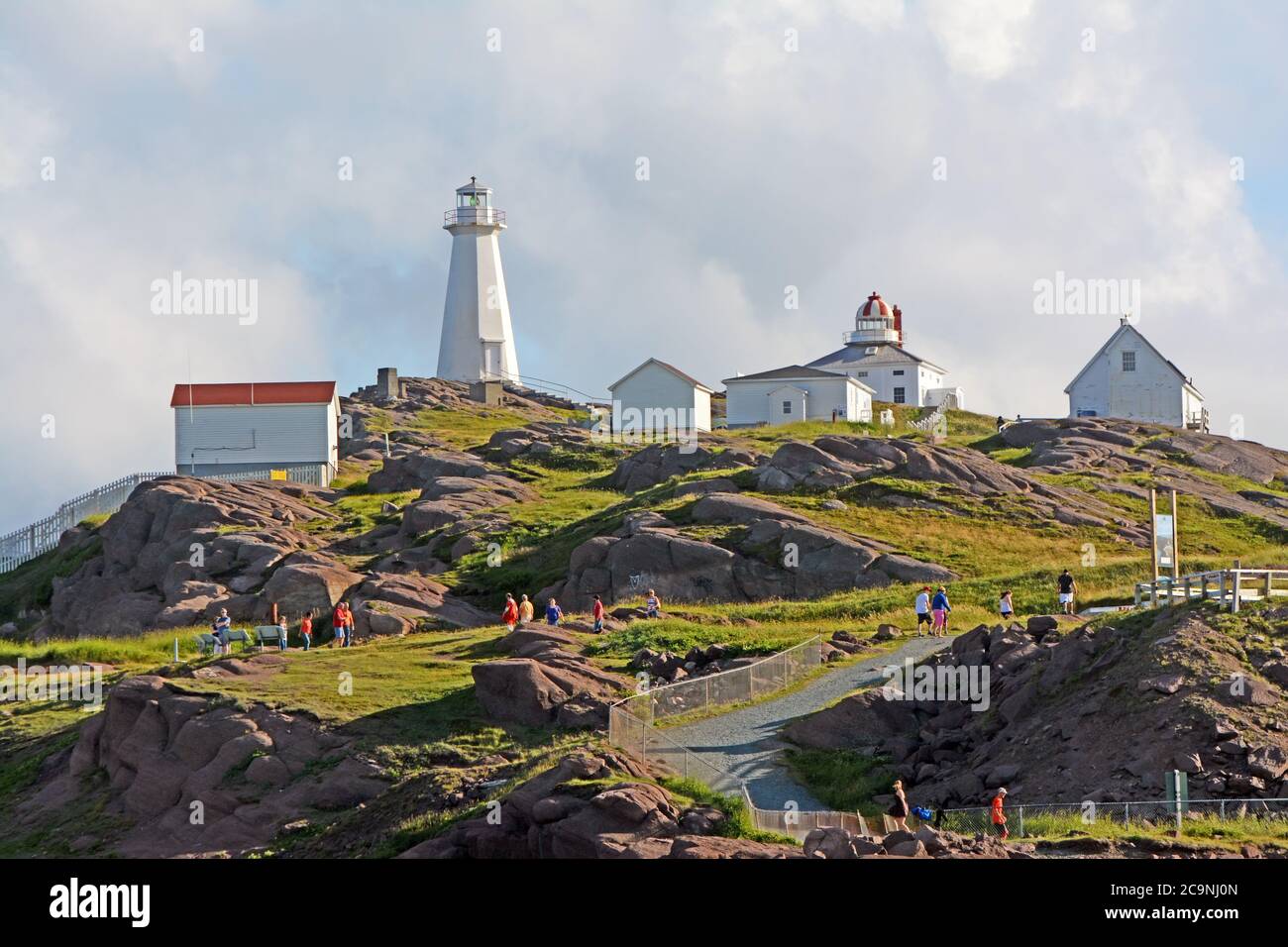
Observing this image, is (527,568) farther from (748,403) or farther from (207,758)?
(748,403)

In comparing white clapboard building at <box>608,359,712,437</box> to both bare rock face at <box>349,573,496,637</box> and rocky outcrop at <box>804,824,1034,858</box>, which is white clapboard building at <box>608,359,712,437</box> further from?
rocky outcrop at <box>804,824,1034,858</box>

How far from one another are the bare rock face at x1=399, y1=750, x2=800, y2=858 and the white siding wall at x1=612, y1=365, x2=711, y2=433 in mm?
66252

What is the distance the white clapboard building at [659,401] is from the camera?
331ft

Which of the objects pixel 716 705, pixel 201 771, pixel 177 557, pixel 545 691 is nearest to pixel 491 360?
pixel 177 557

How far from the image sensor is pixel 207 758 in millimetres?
41469

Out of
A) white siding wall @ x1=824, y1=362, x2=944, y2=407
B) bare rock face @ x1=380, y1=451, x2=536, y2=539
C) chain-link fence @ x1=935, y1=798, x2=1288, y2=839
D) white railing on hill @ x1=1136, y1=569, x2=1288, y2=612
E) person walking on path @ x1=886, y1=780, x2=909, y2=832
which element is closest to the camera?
chain-link fence @ x1=935, y1=798, x2=1288, y2=839

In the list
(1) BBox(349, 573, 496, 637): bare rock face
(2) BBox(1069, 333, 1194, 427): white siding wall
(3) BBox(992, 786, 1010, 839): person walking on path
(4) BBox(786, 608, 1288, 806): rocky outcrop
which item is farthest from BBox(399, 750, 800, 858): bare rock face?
(2) BBox(1069, 333, 1194, 427): white siding wall

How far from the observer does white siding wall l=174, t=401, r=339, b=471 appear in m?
84.4

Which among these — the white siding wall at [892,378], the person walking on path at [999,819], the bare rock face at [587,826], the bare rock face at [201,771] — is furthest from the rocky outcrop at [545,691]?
the white siding wall at [892,378]

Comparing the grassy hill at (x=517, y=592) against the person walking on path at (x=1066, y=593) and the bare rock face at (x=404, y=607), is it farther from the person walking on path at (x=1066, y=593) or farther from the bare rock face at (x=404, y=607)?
the person walking on path at (x=1066, y=593)

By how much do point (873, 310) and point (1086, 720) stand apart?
8553 centimetres

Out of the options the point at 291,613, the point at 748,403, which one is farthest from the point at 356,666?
the point at 748,403

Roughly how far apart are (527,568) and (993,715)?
26.5m

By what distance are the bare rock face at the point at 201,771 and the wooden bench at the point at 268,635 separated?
11346 millimetres
